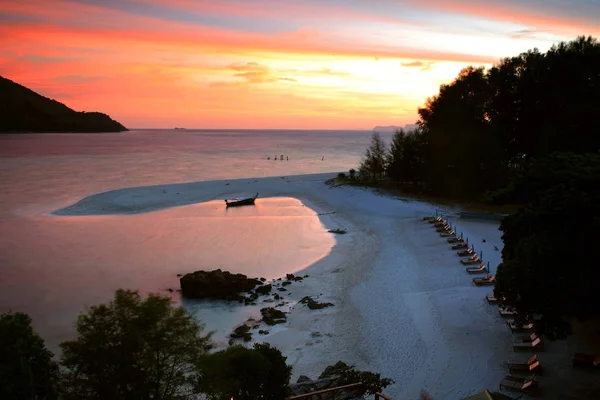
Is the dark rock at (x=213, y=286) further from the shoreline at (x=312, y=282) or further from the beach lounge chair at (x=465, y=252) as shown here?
the beach lounge chair at (x=465, y=252)

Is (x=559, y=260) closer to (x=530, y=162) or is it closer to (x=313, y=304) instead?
(x=530, y=162)

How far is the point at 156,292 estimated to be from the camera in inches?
1026

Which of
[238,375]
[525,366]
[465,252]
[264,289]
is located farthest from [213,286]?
[525,366]

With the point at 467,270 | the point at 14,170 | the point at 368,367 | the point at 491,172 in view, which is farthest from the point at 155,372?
the point at 14,170

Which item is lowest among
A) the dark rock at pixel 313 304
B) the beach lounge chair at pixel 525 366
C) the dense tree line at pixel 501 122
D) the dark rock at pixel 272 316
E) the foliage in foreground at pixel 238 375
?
the dark rock at pixel 272 316

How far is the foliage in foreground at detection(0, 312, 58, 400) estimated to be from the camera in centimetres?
1054

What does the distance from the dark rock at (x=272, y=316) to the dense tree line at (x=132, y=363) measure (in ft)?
29.1

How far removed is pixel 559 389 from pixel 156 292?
777 inches

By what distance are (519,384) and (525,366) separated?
3.35ft

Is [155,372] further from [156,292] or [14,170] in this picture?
[14,170]

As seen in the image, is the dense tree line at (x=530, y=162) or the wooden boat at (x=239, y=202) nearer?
the dense tree line at (x=530, y=162)

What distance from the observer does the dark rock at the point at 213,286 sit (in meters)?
25.0

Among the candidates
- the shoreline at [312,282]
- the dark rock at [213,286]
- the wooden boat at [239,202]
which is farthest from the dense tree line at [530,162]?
the wooden boat at [239,202]

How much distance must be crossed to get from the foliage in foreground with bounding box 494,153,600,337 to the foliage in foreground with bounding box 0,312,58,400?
12.7m
